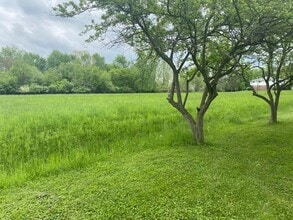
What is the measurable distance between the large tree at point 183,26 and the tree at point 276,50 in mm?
301

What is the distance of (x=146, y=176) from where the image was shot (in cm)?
422

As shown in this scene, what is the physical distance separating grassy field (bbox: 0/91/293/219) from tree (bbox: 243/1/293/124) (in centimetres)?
247

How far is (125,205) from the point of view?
327 centimetres

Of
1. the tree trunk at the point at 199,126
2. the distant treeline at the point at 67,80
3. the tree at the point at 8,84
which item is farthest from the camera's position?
the distant treeline at the point at 67,80

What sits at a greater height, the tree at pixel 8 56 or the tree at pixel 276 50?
the tree at pixel 8 56

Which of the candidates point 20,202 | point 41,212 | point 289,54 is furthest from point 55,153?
point 289,54

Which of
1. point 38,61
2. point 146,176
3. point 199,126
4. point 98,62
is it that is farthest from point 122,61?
point 146,176

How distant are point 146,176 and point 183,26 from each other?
351 centimetres

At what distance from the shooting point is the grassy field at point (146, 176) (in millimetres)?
3170

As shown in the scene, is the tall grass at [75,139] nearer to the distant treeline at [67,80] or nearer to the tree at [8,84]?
the distant treeline at [67,80]

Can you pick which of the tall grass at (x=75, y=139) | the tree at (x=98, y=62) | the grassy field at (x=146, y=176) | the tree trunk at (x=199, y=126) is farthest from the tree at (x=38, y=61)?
the tree trunk at (x=199, y=126)

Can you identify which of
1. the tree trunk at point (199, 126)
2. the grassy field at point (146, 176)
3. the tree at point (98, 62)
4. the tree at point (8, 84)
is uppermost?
the tree at point (98, 62)

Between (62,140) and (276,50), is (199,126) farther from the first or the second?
(276,50)

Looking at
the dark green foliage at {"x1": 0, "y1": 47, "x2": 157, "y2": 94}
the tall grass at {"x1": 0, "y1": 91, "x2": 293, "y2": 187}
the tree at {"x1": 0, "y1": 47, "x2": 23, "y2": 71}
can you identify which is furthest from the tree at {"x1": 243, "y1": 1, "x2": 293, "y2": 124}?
the tree at {"x1": 0, "y1": 47, "x2": 23, "y2": 71}
